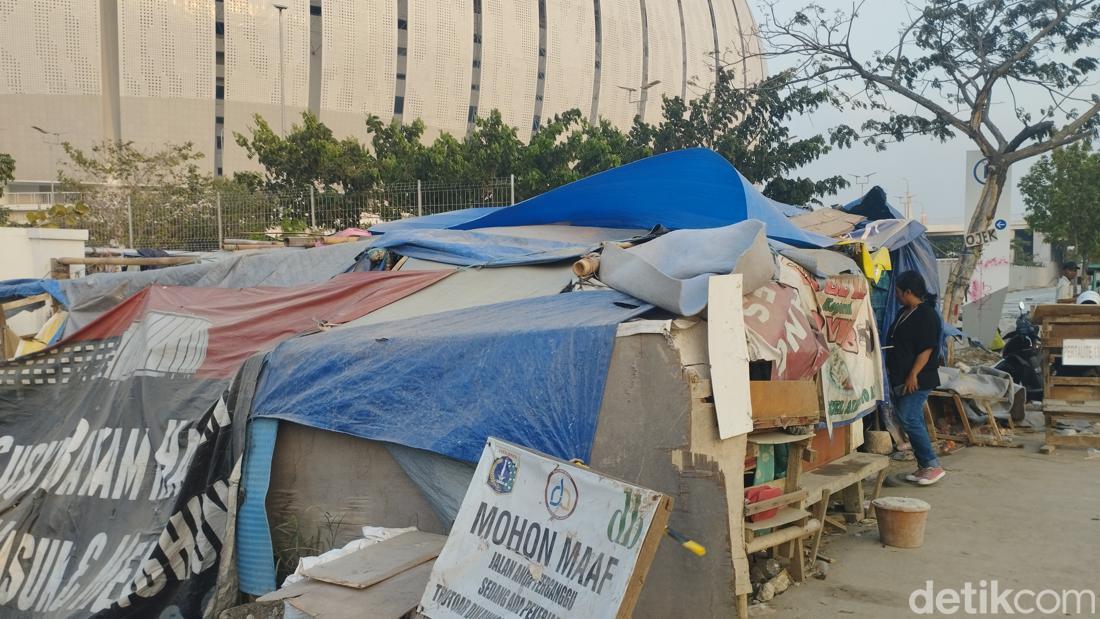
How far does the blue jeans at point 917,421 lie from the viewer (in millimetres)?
6992

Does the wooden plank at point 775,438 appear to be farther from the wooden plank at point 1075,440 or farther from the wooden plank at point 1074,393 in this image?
the wooden plank at point 1074,393

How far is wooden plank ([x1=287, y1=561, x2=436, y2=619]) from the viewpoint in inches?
154

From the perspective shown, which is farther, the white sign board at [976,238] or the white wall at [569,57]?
the white wall at [569,57]

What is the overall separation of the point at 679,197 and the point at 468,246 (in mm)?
1779

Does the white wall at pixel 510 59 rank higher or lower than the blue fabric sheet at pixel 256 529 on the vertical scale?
higher

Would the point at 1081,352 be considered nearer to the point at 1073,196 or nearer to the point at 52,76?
the point at 1073,196

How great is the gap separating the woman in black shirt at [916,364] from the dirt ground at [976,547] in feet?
0.89

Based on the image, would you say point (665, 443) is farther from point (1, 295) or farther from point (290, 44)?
point (290, 44)

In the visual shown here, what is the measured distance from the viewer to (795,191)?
20.8 metres

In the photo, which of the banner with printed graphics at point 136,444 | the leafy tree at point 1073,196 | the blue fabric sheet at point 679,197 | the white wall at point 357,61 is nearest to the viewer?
the banner with printed graphics at point 136,444

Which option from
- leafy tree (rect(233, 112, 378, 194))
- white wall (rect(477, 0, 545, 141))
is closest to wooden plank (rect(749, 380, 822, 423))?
leafy tree (rect(233, 112, 378, 194))

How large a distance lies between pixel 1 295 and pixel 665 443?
7.61 meters

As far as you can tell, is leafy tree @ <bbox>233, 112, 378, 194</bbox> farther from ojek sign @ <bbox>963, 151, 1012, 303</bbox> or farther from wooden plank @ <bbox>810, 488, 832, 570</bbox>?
wooden plank @ <bbox>810, 488, 832, 570</bbox>

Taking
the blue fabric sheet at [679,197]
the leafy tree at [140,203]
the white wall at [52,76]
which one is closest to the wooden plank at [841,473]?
the blue fabric sheet at [679,197]
